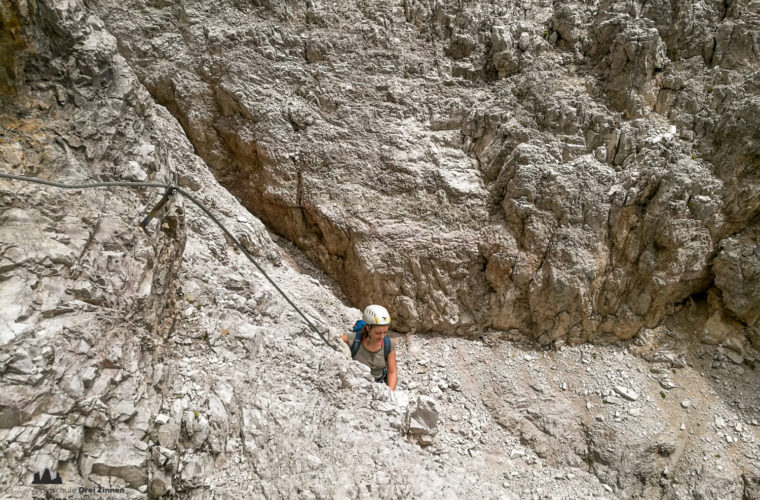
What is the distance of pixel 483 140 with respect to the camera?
8602mm

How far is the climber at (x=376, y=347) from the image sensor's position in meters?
5.62

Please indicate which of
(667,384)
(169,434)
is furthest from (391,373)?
(667,384)

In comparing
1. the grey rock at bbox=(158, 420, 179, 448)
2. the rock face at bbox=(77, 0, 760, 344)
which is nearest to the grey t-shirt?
the rock face at bbox=(77, 0, 760, 344)

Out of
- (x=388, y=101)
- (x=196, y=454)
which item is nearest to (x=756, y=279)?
(x=388, y=101)

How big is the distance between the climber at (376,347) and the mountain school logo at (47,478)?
3814 millimetres

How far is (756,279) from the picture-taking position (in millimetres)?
7289

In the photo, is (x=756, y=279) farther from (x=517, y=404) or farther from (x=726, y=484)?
(x=517, y=404)

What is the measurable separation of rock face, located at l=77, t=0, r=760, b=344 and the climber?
2.55 metres

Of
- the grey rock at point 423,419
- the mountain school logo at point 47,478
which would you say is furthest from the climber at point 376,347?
the mountain school logo at point 47,478

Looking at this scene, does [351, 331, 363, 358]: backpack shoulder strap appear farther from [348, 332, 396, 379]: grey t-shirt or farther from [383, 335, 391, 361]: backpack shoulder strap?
[383, 335, 391, 361]: backpack shoulder strap

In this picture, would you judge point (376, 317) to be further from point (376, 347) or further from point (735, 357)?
point (735, 357)

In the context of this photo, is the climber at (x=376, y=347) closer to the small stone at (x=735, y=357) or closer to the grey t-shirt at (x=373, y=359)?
the grey t-shirt at (x=373, y=359)

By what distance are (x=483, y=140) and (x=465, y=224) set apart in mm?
2113

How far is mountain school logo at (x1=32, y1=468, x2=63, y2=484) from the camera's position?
2.22m
